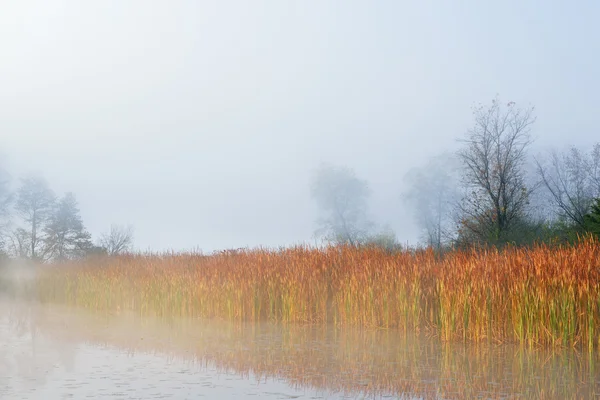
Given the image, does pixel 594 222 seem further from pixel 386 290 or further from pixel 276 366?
pixel 276 366

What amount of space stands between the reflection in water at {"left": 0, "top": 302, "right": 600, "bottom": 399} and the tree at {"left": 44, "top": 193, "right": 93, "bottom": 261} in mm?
25341

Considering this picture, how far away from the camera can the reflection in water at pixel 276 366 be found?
22.6 ft

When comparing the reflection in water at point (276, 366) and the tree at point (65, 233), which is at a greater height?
the tree at point (65, 233)

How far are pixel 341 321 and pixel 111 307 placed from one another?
301 inches

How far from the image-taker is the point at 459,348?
9.87m

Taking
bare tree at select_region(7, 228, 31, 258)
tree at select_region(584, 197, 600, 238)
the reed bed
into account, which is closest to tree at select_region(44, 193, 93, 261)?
bare tree at select_region(7, 228, 31, 258)

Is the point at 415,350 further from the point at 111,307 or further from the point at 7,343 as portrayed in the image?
the point at 111,307

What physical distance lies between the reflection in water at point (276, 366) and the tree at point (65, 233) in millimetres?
25341

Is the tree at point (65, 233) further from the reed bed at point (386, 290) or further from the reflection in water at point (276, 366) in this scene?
the reflection in water at point (276, 366)

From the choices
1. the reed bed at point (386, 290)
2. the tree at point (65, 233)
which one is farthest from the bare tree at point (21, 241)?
the reed bed at point (386, 290)

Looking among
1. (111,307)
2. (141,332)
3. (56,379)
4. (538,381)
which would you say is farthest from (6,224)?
(538,381)

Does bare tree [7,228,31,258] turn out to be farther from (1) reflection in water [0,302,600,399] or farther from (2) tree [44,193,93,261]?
(1) reflection in water [0,302,600,399]

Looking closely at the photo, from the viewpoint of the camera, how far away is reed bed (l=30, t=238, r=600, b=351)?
9844 mm

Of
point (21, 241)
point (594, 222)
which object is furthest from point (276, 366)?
point (21, 241)
